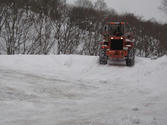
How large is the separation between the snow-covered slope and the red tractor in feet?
4.69

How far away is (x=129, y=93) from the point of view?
245 inches

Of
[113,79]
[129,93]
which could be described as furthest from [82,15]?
[129,93]

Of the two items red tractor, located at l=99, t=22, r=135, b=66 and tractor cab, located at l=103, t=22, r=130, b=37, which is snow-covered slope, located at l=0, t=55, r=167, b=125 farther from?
tractor cab, located at l=103, t=22, r=130, b=37

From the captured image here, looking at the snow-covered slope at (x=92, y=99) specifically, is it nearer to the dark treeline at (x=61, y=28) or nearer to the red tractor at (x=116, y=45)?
the red tractor at (x=116, y=45)

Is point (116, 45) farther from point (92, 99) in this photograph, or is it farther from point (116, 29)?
point (92, 99)

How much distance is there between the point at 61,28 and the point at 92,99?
19.1 meters

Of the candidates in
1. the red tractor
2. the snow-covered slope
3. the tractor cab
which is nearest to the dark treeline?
the tractor cab

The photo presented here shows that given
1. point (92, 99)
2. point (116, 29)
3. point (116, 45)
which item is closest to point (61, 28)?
point (116, 29)

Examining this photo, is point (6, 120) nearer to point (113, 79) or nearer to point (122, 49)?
point (113, 79)

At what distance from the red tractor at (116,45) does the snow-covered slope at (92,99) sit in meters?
1.43

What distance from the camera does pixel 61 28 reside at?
23.3m

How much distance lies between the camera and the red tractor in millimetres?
11000

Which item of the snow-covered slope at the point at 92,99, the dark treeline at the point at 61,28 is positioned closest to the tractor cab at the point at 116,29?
the snow-covered slope at the point at 92,99

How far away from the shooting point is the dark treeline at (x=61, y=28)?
1967 centimetres
